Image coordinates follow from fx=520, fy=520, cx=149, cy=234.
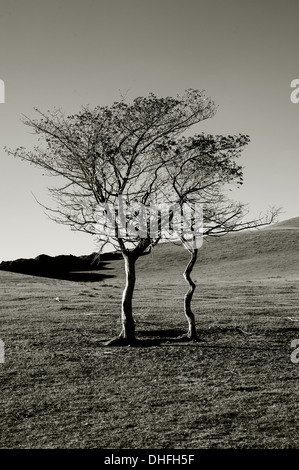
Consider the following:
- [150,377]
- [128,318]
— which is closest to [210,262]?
[128,318]

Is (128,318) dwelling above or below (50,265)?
below

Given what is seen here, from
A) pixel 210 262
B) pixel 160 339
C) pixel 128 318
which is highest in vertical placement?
pixel 210 262

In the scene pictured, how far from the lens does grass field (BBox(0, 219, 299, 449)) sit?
40.3 ft

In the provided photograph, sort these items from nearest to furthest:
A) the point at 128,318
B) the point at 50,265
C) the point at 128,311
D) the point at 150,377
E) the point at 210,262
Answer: the point at 150,377 → the point at 128,318 → the point at 128,311 → the point at 210,262 → the point at 50,265

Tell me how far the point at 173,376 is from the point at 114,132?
11.5 metres

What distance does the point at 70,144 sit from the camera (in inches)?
959

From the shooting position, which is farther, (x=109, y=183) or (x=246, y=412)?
(x=109, y=183)

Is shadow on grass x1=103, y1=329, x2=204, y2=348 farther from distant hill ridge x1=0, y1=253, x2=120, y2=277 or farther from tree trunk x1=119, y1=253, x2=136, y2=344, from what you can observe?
distant hill ridge x1=0, y1=253, x2=120, y2=277

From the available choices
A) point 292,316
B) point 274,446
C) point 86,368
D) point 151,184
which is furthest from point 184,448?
point 292,316

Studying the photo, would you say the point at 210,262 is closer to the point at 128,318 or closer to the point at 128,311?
the point at 128,311

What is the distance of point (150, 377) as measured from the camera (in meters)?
17.7

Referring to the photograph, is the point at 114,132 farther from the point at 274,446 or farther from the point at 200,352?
the point at 274,446

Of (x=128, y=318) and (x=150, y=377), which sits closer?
(x=150, y=377)

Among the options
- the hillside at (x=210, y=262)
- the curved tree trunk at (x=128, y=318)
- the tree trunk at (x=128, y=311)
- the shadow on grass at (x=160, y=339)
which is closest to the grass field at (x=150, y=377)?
the shadow on grass at (x=160, y=339)
